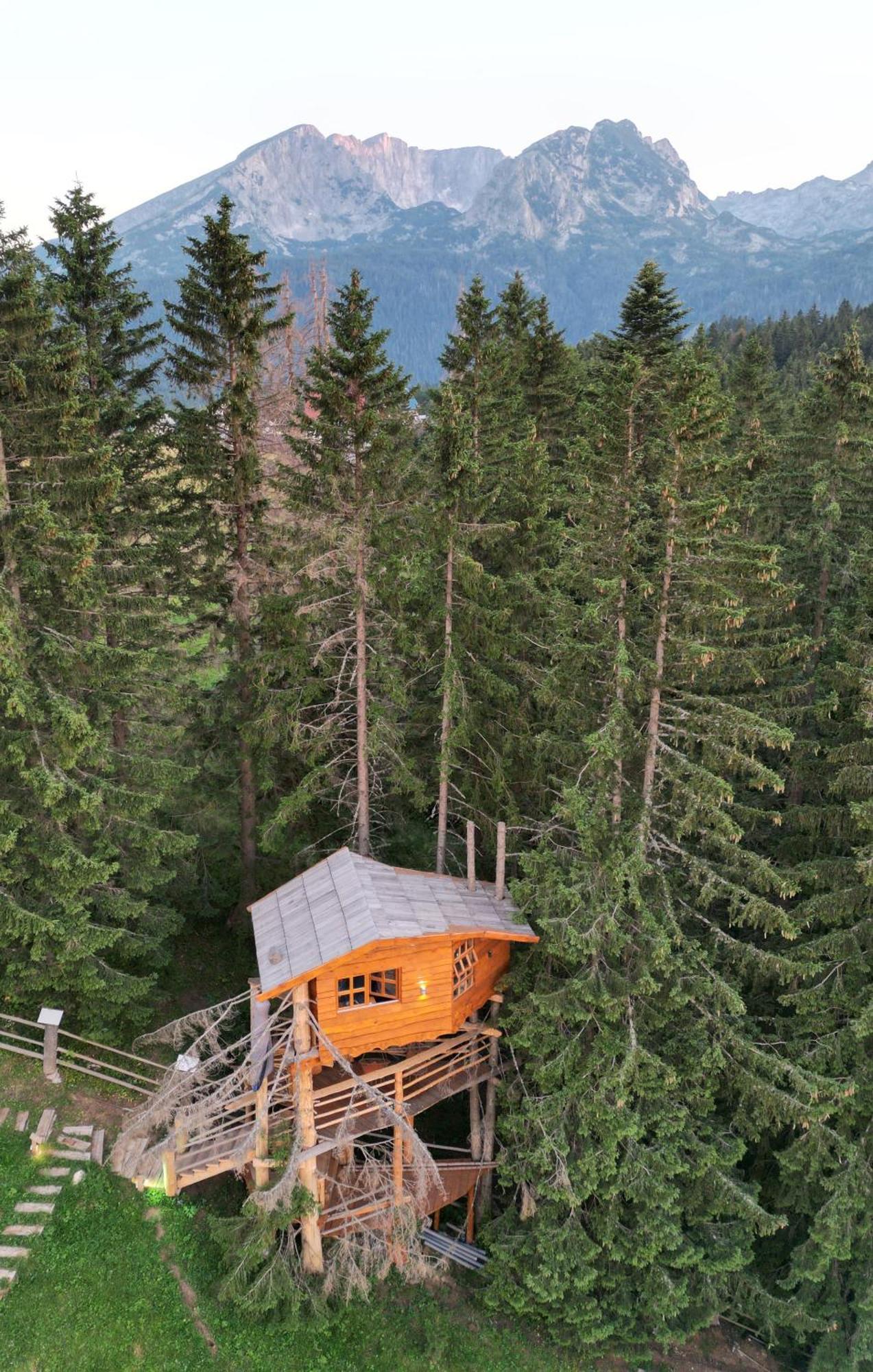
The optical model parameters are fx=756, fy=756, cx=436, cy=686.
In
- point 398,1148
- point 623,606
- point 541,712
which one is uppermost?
point 623,606

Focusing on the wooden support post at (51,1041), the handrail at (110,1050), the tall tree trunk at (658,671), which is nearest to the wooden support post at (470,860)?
the tall tree trunk at (658,671)

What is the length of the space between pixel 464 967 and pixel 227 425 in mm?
13355

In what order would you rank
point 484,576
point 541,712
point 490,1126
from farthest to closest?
point 541,712 → point 490,1126 → point 484,576

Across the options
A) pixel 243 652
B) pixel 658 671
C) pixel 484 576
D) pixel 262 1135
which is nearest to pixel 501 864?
pixel 658 671

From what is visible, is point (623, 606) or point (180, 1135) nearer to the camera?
point (623, 606)

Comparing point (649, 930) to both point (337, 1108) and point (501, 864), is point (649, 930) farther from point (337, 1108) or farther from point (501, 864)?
point (337, 1108)

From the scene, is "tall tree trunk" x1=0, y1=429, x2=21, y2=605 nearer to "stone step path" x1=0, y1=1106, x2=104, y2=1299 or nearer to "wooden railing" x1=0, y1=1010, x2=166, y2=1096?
"wooden railing" x1=0, y1=1010, x2=166, y2=1096

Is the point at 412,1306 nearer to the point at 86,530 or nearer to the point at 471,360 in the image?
the point at 86,530

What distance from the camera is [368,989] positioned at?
47.8 feet

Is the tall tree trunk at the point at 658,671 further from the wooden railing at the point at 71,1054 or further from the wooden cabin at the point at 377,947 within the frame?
the wooden railing at the point at 71,1054

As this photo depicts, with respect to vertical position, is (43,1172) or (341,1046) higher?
(341,1046)

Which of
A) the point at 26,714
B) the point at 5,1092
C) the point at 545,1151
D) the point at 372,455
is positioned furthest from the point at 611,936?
the point at 5,1092

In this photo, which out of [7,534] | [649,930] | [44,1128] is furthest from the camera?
[44,1128]

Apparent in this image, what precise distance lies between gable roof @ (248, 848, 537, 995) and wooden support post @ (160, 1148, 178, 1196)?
3.47 meters
